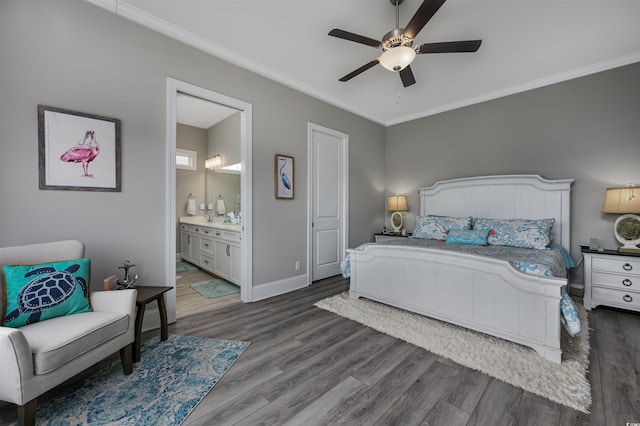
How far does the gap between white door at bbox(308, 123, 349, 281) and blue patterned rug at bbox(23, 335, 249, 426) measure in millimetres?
2118

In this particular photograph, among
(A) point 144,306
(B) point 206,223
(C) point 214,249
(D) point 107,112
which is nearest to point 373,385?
(A) point 144,306

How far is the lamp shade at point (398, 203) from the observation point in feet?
16.0

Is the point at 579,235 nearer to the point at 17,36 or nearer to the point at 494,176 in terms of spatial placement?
the point at 494,176

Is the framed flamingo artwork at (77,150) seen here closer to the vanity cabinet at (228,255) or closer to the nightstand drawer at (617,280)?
the vanity cabinet at (228,255)

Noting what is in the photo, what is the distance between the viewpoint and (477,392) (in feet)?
5.41

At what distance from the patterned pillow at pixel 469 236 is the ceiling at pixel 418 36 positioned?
2072 mm

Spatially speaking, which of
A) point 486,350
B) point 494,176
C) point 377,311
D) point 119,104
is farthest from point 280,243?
point 494,176

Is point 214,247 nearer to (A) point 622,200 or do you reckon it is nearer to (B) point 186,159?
(B) point 186,159

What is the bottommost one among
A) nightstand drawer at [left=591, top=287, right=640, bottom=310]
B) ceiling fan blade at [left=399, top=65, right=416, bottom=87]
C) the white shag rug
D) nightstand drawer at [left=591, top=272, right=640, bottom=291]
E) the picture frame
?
the white shag rug

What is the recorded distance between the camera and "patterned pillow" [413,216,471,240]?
3678mm

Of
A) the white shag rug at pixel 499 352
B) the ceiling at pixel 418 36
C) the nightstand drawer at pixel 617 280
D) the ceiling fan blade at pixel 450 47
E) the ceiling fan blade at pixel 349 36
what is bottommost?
the white shag rug at pixel 499 352

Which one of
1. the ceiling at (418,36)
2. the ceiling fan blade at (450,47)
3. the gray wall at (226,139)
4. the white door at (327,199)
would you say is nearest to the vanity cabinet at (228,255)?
the white door at (327,199)

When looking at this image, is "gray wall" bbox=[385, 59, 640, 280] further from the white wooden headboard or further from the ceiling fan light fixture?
the ceiling fan light fixture

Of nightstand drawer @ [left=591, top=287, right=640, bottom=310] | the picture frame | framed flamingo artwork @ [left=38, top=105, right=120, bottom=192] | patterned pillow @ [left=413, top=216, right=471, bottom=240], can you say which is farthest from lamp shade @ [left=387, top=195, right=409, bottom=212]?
framed flamingo artwork @ [left=38, top=105, right=120, bottom=192]
